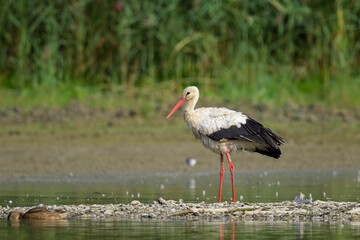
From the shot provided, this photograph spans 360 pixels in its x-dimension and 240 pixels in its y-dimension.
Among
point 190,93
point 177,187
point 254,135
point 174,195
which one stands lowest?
point 174,195

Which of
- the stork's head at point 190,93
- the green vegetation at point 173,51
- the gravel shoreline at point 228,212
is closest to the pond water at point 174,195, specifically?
the gravel shoreline at point 228,212

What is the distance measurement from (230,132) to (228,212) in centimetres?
154

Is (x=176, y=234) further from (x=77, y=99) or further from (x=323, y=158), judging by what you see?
(x=77, y=99)

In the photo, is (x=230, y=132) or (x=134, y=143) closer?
Result: (x=230, y=132)

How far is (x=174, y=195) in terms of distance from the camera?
888cm

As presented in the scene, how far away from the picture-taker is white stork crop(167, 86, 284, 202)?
8.69 metres

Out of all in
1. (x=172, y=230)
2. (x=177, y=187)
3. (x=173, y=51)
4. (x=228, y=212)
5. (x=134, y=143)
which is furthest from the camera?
(x=173, y=51)

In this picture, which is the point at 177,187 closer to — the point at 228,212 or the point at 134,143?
the point at 228,212

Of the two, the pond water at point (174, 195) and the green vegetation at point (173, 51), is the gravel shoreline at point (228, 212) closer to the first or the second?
the pond water at point (174, 195)

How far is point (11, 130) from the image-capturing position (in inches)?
502

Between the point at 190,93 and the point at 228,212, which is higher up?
the point at 190,93

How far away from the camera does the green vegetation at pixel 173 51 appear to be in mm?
14133

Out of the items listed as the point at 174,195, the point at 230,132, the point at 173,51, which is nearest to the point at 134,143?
the point at 173,51

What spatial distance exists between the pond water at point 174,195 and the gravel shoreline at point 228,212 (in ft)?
0.80
